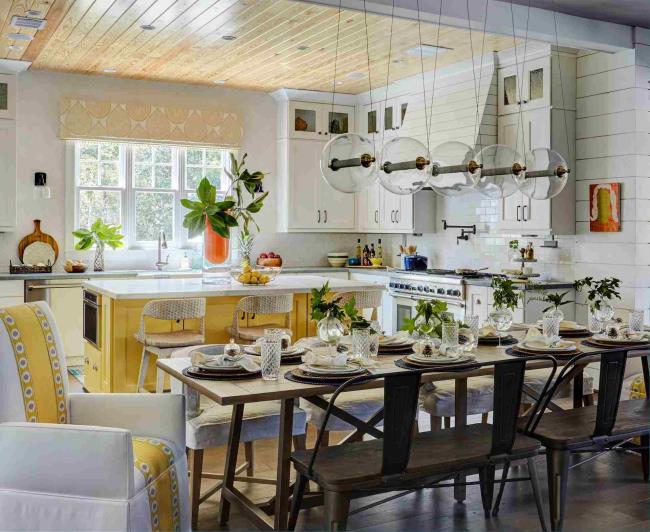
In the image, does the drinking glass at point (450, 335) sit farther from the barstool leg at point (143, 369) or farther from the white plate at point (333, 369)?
the barstool leg at point (143, 369)

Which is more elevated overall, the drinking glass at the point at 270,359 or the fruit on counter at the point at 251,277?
the fruit on counter at the point at 251,277

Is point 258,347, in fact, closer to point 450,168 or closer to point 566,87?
point 450,168

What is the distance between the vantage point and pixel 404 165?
3850mm

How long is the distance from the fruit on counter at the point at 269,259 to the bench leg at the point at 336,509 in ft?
18.0

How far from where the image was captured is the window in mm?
7844

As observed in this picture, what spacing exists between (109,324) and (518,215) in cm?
349

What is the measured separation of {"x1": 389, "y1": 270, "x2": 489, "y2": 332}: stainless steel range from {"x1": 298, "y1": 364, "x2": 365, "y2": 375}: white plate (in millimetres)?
3688

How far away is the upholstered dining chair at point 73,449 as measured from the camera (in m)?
2.55

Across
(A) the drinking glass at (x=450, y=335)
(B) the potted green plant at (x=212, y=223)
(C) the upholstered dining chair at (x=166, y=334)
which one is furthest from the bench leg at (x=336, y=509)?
(B) the potted green plant at (x=212, y=223)

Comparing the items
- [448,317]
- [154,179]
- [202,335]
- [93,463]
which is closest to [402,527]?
[448,317]

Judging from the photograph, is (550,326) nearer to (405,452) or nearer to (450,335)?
(450,335)

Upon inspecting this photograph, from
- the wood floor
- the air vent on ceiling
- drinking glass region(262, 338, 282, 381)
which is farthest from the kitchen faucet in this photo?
drinking glass region(262, 338, 282, 381)

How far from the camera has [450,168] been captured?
13.3 ft

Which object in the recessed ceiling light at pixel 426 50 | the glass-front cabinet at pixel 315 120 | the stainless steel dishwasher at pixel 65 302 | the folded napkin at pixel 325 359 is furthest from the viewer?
Result: the glass-front cabinet at pixel 315 120
